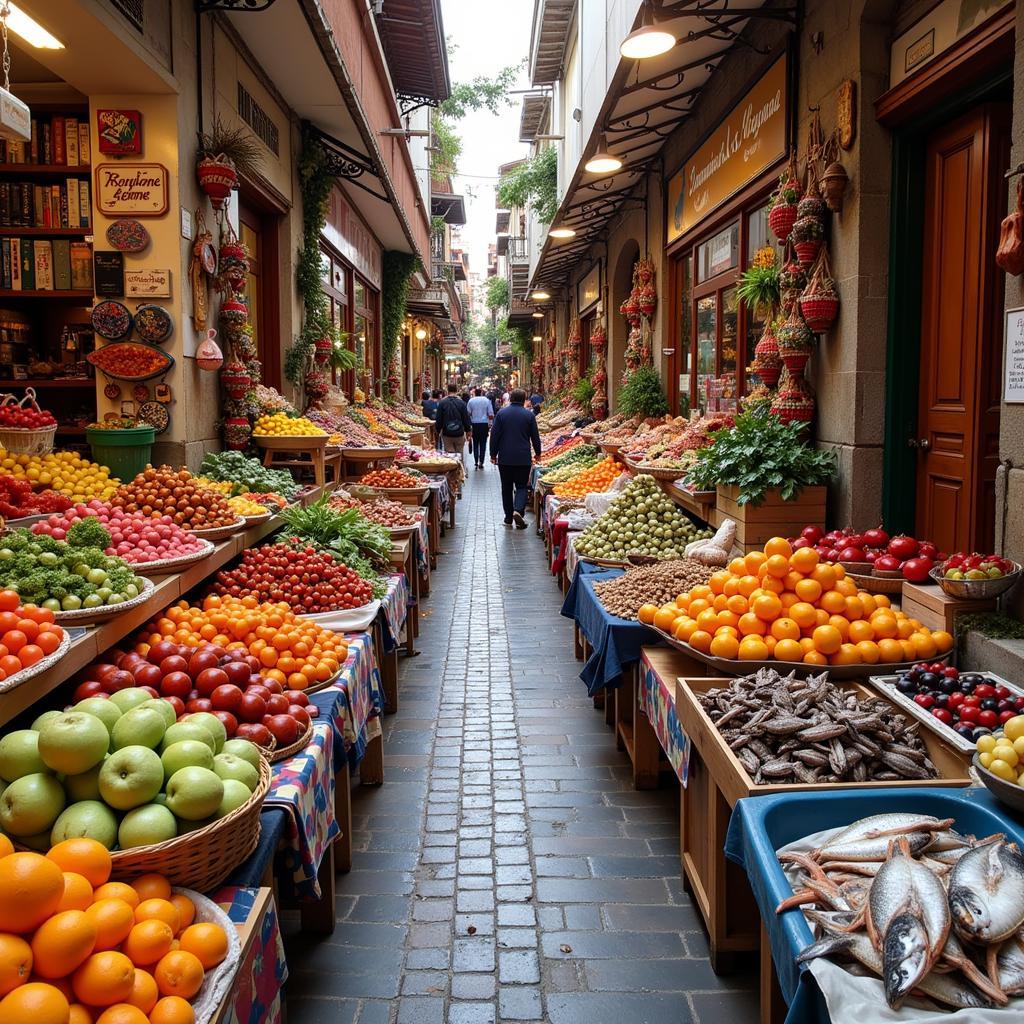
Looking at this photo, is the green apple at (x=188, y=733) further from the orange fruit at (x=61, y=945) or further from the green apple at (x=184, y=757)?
the orange fruit at (x=61, y=945)

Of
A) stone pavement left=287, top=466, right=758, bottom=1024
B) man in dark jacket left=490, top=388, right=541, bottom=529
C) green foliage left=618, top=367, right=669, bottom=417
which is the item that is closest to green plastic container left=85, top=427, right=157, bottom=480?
stone pavement left=287, top=466, right=758, bottom=1024

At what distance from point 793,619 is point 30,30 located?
5.31m

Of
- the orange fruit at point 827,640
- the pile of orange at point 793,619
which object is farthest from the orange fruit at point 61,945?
the orange fruit at point 827,640

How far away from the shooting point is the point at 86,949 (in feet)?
6.35

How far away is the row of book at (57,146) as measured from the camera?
275 inches

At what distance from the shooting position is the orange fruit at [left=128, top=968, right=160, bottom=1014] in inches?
77.0

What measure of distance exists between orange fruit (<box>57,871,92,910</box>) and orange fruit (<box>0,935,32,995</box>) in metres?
0.14

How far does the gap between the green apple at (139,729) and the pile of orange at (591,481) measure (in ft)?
26.0

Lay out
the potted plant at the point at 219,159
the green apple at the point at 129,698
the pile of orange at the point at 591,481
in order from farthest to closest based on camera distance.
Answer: the pile of orange at the point at 591,481
the potted plant at the point at 219,159
the green apple at the point at 129,698

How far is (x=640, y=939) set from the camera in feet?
11.8

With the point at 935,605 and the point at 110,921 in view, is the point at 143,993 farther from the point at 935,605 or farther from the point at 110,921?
the point at 935,605

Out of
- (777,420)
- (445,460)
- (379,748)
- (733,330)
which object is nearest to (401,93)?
(445,460)

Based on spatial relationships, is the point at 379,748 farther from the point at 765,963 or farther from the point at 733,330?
the point at 733,330

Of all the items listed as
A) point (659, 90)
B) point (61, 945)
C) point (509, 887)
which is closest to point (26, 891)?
point (61, 945)
